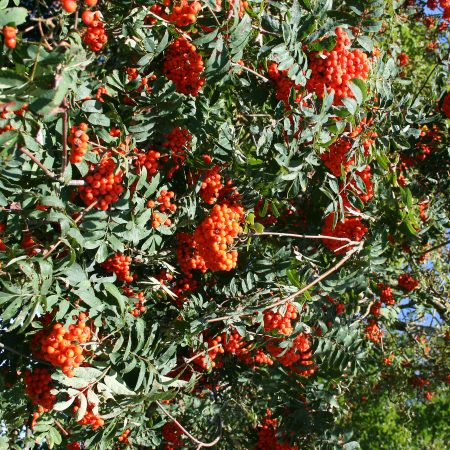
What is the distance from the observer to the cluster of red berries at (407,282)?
529cm

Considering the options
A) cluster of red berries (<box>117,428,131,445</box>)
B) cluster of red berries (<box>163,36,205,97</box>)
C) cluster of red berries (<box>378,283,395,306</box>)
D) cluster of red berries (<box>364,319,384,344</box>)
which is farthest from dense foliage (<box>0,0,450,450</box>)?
cluster of red berries (<box>364,319,384,344</box>)

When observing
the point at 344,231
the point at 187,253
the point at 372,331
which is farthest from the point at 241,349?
the point at 372,331

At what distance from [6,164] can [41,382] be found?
3.92ft

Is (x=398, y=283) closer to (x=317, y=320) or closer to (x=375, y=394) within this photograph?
(x=317, y=320)

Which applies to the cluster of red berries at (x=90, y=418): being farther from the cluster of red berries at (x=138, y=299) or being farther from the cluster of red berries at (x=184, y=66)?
the cluster of red berries at (x=184, y=66)

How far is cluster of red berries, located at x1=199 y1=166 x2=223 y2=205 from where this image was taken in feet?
10.6

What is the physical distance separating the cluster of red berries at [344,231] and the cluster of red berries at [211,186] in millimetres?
856

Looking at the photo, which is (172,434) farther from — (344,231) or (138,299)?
(344,231)

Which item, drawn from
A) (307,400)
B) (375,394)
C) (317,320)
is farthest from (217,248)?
(375,394)

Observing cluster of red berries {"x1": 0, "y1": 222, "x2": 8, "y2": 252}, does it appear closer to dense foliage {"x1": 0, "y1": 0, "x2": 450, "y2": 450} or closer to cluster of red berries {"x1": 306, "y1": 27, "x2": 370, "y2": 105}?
dense foliage {"x1": 0, "y1": 0, "x2": 450, "y2": 450}

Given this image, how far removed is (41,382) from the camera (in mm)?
3109

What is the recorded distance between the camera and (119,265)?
3.18 m

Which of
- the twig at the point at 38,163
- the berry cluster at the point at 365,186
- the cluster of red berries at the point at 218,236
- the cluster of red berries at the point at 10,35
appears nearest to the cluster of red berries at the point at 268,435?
the berry cluster at the point at 365,186

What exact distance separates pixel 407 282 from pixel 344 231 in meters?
1.73
